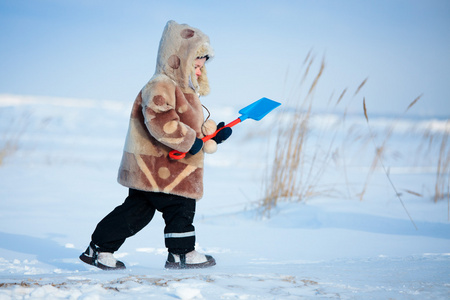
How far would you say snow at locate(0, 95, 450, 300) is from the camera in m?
1.50

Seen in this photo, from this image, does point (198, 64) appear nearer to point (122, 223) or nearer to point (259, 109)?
point (259, 109)

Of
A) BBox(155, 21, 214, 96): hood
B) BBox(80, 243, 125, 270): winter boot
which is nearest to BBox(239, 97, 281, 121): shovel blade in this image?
BBox(155, 21, 214, 96): hood

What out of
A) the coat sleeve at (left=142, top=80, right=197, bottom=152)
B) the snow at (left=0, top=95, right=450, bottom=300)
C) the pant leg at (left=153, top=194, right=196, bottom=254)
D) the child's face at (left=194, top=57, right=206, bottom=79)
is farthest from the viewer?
the child's face at (left=194, top=57, right=206, bottom=79)

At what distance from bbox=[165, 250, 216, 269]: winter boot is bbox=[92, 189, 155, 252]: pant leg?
0.23 m

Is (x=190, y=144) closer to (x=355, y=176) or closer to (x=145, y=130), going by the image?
(x=145, y=130)

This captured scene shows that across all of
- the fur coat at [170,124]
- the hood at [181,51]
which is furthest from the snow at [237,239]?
the hood at [181,51]

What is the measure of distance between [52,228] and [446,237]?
2.63m

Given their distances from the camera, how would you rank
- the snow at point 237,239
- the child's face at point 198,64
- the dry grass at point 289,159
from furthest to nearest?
the dry grass at point 289,159 < the child's face at point 198,64 < the snow at point 237,239

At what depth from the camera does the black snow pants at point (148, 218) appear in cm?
210

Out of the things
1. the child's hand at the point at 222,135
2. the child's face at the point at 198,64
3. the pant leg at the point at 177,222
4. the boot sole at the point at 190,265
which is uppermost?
the child's face at the point at 198,64

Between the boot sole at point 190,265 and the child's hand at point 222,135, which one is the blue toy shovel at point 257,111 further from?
the boot sole at point 190,265

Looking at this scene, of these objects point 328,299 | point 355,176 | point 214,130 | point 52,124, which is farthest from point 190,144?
point 52,124

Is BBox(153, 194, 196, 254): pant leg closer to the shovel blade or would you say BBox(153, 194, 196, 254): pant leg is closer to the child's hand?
the child's hand

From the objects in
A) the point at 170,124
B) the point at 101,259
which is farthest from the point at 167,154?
the point at 101,259
